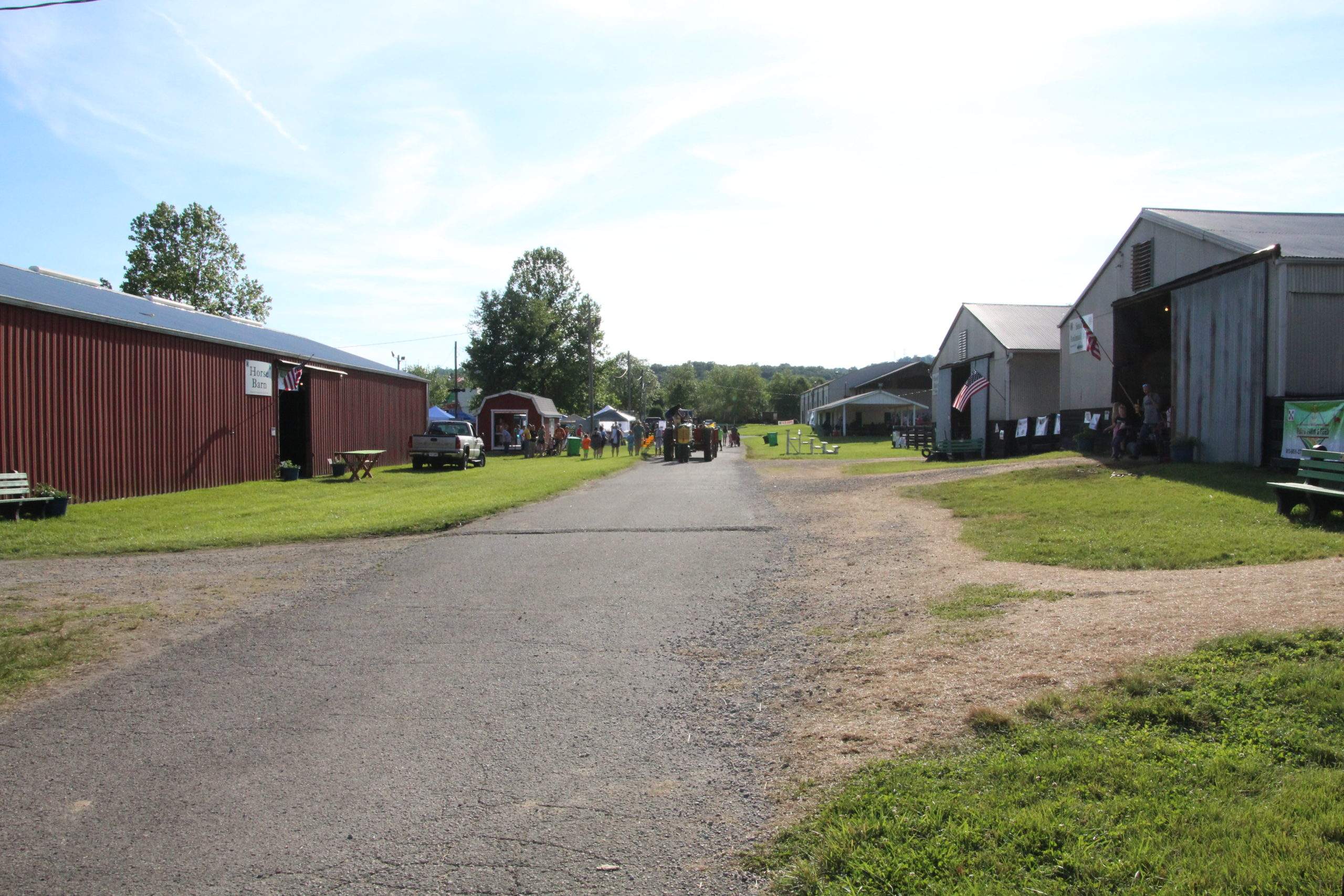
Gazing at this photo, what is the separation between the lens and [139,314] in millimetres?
22109

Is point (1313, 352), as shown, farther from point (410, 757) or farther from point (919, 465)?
point (410, 757)

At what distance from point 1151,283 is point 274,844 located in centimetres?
2407

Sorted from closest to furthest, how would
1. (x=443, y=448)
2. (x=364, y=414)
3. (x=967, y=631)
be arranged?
(x=967, y=631) < (x=443, y=448) < (x=364, y=414)

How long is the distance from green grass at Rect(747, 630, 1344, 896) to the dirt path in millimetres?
371

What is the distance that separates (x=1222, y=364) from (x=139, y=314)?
2547 cm

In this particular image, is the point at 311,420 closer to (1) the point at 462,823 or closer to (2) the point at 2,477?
(2) the point at 2,477

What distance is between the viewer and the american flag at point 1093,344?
2500cm

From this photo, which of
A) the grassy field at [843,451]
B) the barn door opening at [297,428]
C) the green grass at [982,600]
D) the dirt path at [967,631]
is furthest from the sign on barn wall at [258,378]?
the green grass at [982,600]

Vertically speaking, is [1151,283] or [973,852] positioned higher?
[1151,283]

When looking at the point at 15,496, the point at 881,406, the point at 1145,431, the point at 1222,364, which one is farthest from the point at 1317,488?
the point at 881,406

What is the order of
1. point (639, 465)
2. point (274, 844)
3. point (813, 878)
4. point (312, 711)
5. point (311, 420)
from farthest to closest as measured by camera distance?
1. point (639, 465)
2. point (311, 420)
3. point (312, 711)
4. point (274, 844)
5. point (813, 878)

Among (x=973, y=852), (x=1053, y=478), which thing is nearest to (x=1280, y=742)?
(x=973, y=852)

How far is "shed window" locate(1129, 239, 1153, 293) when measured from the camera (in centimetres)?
2247

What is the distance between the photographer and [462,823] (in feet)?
12.7
